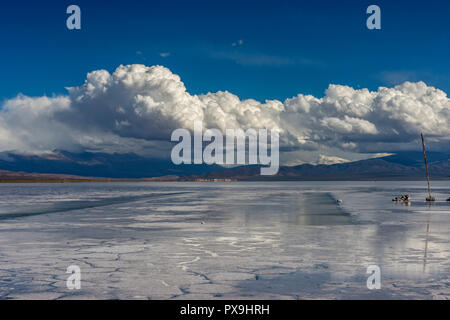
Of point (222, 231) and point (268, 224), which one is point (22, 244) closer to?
point (222, 231)

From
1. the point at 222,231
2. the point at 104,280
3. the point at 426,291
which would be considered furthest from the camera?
the point at 222,231

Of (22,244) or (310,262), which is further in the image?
(22,244)
